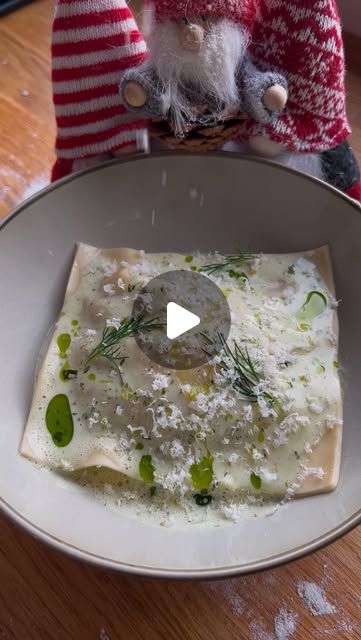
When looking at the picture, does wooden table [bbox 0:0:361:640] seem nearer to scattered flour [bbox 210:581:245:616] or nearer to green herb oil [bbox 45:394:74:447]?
scattered flour [bbox 210:581:245:616]

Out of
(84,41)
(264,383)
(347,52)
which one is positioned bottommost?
(264,383)

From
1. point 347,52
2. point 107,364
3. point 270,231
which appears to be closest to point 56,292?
point 107,364

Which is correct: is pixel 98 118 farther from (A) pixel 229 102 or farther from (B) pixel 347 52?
(B) pixel 347 52

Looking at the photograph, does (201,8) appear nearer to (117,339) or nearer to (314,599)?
(117,339)

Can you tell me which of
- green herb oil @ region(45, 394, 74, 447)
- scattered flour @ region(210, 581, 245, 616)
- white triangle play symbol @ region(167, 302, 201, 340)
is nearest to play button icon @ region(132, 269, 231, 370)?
white triangle play symbol @ region(167, 302, 201, 340)

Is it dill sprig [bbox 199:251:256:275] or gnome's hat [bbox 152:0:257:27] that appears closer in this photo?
gnome's hat [bbox 152:0:257:27]

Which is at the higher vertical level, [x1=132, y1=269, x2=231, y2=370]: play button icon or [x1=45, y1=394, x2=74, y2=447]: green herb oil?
[x1=132, y1=269, x2=231, y2=370]: play button icon

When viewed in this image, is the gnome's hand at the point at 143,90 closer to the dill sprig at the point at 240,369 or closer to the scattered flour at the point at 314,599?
the dill sprig at the point at 240,369
